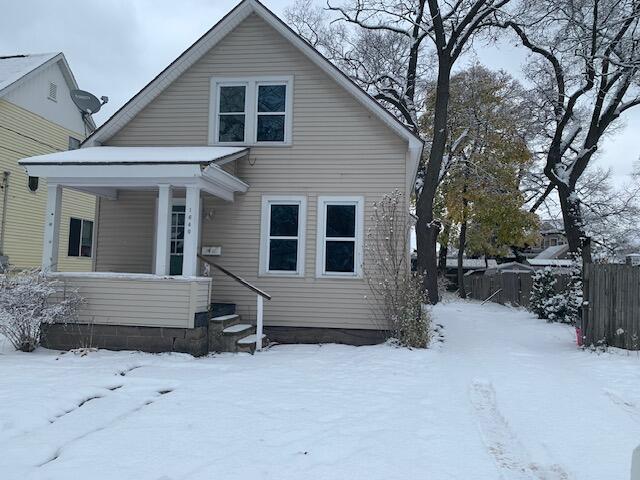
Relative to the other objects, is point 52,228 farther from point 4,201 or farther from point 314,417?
point 4,201

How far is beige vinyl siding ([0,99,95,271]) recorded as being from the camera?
1756 centimetres

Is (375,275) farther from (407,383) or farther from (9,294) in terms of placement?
(9,294)

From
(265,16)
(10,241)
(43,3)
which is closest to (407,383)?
(265,16)

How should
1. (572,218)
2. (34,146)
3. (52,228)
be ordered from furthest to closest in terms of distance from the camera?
(34,146)
(572,218)
(52,228)

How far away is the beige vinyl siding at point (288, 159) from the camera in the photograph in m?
10.5

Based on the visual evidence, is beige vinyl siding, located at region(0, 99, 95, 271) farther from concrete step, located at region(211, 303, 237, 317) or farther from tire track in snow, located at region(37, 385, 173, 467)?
tire track in snow, located at region(37, 385, 173, 467)

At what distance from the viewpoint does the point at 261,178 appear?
10977mm

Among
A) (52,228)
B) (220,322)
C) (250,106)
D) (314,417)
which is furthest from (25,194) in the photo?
(314,417)

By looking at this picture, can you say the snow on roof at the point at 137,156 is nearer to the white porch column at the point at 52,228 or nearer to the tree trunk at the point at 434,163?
the white porch column at the point at 52,228

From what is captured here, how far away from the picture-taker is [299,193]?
10.8 m

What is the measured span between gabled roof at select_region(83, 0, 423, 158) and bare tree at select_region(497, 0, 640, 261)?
28.2ft

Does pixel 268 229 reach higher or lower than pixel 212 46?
lower

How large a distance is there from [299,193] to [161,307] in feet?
12.0

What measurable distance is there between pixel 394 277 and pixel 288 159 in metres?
3.26
